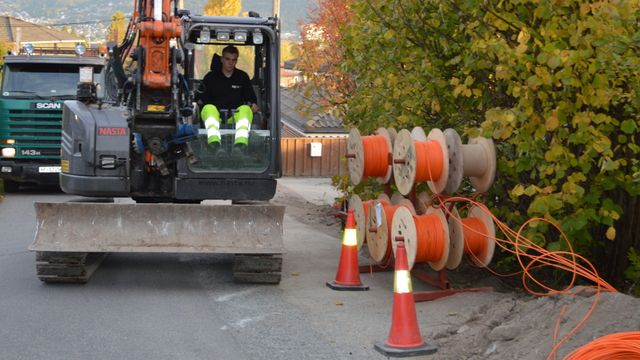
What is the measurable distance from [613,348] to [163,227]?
18.6ft

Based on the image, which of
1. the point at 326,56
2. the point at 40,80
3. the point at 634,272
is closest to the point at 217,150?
the point at 634,272

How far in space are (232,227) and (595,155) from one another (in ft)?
13.3

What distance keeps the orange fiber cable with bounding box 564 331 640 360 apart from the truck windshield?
17.8 meters

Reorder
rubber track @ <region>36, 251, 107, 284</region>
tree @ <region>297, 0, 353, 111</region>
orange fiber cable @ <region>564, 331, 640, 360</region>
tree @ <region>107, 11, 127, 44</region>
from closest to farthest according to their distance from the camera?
orange fiber cable @ <region>564, 331, 640, 360</region> < rubber track @ <region>36, 251, 107, 284</region> < tree @ <region>107, 11, 127, 44</region> < tree @ <region>297, 0, 353, 111</region>

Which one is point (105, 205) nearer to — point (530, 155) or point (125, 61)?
point (125, 61)

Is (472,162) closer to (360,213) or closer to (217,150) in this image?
(360,213)

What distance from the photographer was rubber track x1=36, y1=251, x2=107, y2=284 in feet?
33.8

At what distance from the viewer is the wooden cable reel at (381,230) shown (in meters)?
10.6

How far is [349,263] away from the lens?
10523mm

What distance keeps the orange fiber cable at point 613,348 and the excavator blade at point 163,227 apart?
463cm

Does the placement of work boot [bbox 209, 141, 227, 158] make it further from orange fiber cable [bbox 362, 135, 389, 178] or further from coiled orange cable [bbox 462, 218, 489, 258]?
coiled orange cable [bbox 462, 218, 489, 258]

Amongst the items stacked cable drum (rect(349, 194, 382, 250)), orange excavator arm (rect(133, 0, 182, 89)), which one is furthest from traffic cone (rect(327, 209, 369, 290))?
orange excavator arm (rect(133, 0, 182, 89))

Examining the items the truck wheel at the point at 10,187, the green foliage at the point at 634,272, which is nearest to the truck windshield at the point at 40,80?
the truck wheel at the point at 10,187

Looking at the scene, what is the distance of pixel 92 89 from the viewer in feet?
40.0
